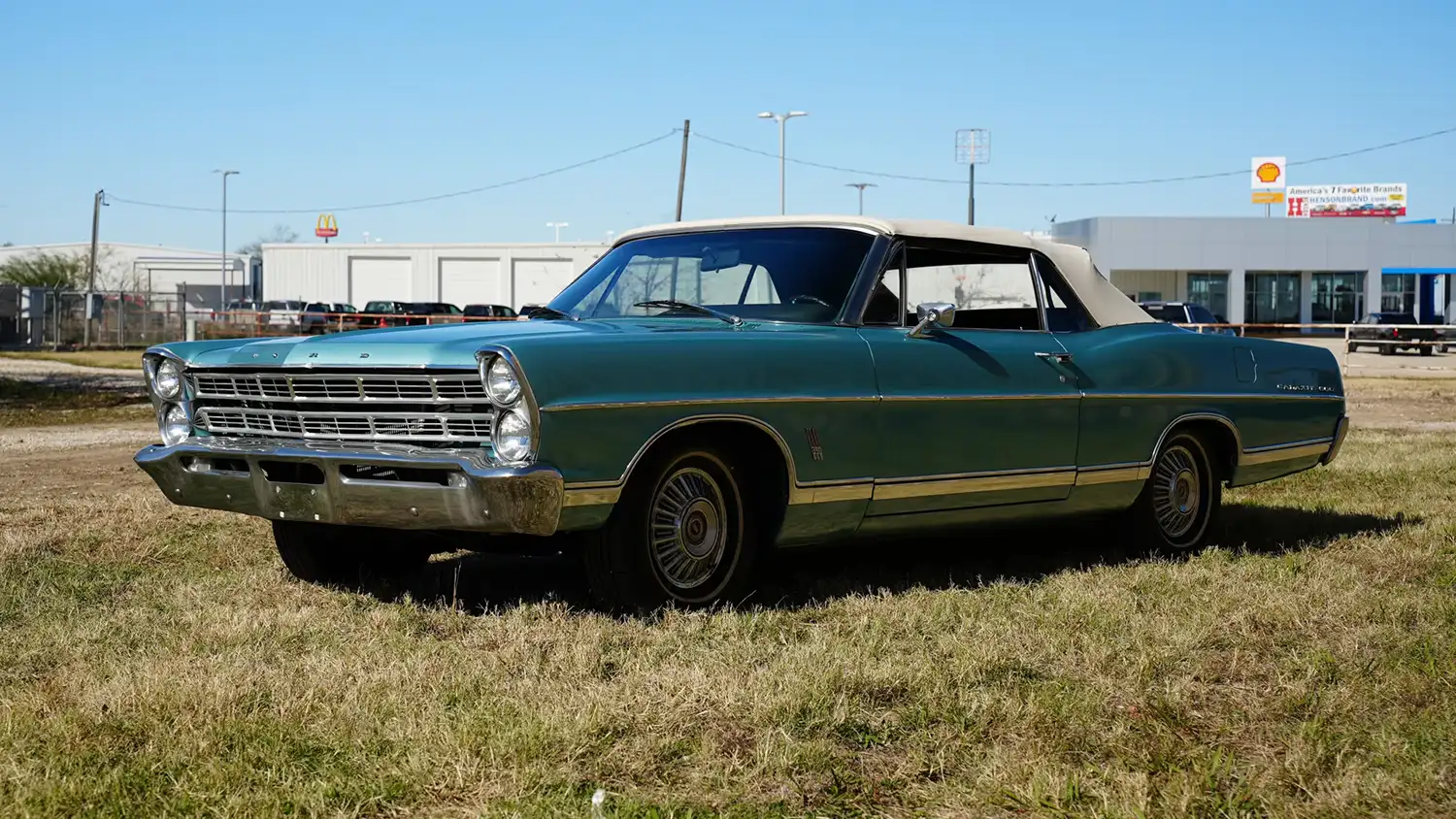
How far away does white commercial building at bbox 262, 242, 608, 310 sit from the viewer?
7638 centimetres

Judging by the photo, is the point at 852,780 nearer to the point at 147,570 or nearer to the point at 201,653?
the point at 201,653

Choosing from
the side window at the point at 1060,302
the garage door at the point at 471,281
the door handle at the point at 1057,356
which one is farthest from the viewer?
the garage door at the point at 471,281

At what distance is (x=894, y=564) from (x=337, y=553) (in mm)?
2367

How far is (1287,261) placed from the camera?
68.5 meters

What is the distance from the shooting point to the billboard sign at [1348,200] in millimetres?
78562

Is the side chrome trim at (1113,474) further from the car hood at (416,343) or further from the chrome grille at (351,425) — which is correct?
the chrome grille at (351,425)

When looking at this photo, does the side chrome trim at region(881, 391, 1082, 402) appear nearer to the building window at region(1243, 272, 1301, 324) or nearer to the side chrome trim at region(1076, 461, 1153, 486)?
the side chrome trim at region(1076, 461, 1153, 486)

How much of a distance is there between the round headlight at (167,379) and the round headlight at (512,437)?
5.34 feet

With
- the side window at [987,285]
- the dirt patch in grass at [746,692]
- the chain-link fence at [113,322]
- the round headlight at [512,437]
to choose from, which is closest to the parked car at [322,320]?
the chain-link fence at [113,322]

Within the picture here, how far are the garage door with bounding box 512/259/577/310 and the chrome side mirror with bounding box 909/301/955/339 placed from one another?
69678 millimetres

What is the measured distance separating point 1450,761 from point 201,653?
350cm

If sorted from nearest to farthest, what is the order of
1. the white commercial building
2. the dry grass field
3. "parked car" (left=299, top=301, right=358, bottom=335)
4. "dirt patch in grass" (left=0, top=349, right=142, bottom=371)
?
the dry grass field < "dirt patch in grass" (left=0, top=349, right=142, bottom=371) < "parked car" (left=299, top=301, right=358, bottom=335) < the white commercial building

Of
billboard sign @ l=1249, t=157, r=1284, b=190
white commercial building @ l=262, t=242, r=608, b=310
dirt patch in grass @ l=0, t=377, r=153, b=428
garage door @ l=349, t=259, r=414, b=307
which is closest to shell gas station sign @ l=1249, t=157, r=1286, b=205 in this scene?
billboard sign @ l=1249, t=157, r=1284, b=190

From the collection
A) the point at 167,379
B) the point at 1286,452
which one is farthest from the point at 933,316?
the point at 167,379
